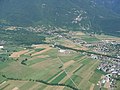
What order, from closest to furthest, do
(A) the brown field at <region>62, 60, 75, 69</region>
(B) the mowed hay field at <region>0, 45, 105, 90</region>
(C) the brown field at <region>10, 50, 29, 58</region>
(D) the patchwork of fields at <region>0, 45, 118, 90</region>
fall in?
(B) the mowed hay field at <region>0, 45, 105, 90</region> → (D) the patchwork of fields at <region>0, 45, 118, 90</region> → (A) the brown field at <region>62, 60, 75, 69</region> → (C) the brown field at <region>10, 50, 29, 58</region>

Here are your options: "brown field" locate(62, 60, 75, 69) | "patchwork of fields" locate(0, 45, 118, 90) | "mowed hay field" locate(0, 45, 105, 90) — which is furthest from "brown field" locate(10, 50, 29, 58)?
"brown field" locate(62, 60, 75, 69)

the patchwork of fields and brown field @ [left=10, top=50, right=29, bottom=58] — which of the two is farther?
brown field @ [left=10, top=50, right=29, bottom=58]

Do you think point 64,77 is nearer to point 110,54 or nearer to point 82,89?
point 82,89

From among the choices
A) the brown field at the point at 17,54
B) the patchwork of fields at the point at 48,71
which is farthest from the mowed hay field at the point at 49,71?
the brown field at the point at 17,54

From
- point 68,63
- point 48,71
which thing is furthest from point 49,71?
point 68,63

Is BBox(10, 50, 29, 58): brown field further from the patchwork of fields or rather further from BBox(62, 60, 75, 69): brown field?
BBox(62, 60, 75, 69): brown field

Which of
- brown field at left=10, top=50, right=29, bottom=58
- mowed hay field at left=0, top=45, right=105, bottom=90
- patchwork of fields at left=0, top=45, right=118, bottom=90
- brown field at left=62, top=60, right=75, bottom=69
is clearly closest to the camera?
mowed hay field at left=0, top=45, right=105, bottom=90

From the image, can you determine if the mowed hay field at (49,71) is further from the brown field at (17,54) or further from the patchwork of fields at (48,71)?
the brown field at (17,54)

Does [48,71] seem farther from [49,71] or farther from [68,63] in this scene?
[68,63]
